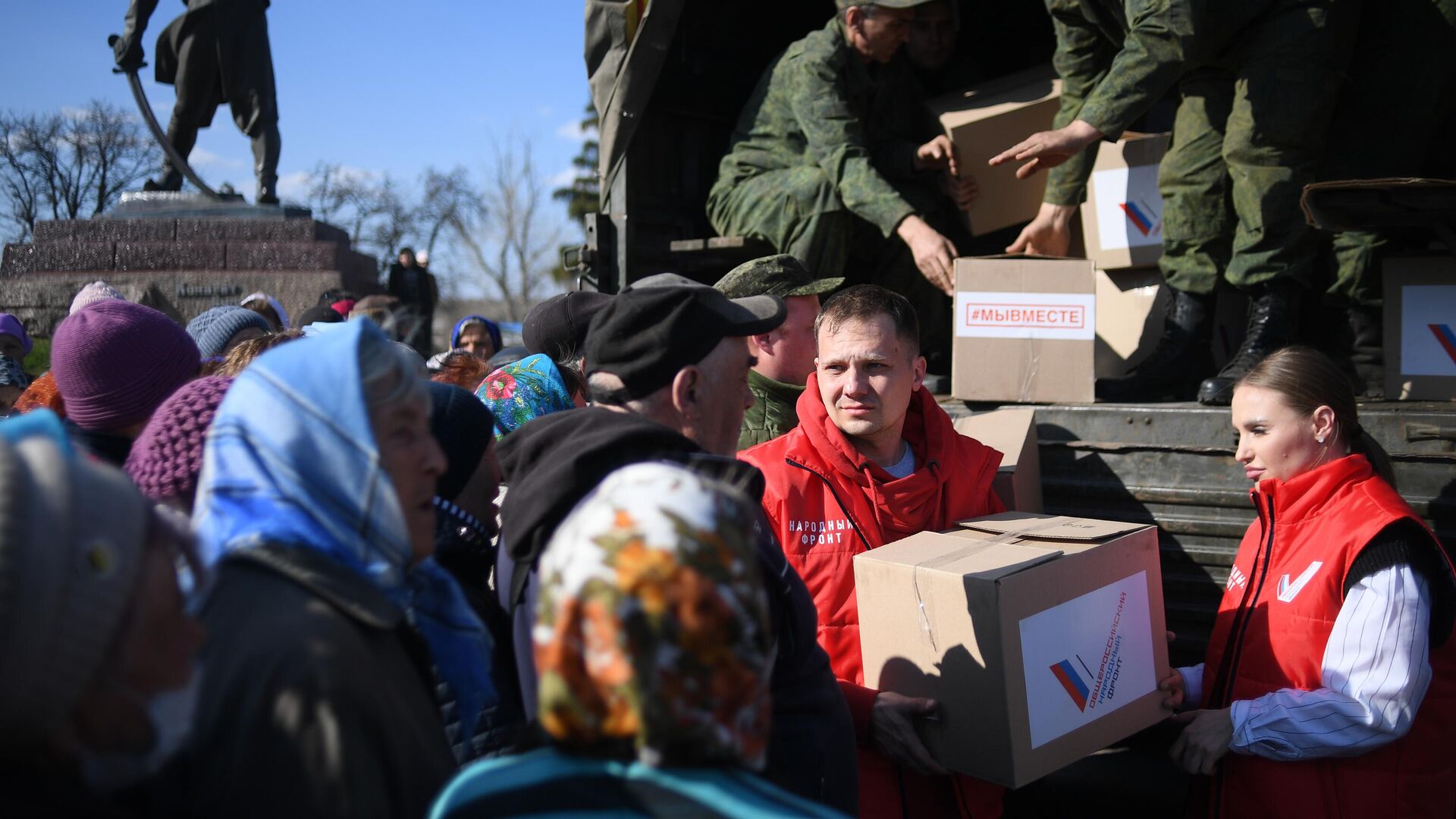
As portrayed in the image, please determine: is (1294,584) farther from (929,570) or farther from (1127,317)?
(1127,317)

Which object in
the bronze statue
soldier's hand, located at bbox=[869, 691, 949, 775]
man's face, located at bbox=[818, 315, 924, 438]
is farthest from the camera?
the bronze statue

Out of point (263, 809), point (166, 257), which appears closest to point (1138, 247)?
point (263, 809)

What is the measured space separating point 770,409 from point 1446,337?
2.35 metres

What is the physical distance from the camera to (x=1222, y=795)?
2.28 m

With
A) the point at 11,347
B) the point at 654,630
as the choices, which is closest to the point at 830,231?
the point at 654,630

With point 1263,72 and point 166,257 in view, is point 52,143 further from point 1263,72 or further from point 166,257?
point 1263,72

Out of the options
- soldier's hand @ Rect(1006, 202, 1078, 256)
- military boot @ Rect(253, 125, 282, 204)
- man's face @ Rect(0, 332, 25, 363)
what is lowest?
man's face @ Rect(0, 332, 25, 363)

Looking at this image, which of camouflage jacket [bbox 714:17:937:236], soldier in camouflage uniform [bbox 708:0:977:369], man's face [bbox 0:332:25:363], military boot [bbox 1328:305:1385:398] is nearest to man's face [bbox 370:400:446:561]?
soldier in camouflage uniform [bbox 708:0:977:369]

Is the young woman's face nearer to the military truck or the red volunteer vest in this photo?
the red volunteer vest

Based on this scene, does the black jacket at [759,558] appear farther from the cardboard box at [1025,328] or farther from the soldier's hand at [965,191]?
the soldier's hand at [965,191]

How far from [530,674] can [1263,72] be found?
3.41 meters

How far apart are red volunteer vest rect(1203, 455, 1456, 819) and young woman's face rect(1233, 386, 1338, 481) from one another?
55 millimetres

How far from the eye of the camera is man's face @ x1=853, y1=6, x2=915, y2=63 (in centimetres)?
451

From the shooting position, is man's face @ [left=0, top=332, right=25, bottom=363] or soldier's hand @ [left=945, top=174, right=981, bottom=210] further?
man's face @ [left=0, top=332, right=25, bottom=363]
